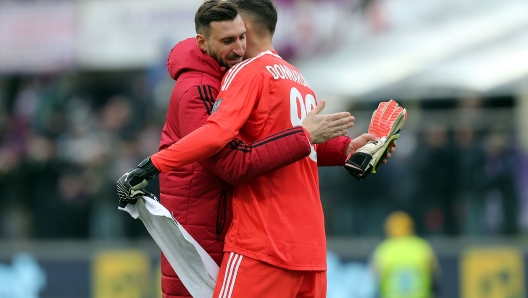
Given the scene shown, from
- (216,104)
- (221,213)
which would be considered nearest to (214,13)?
(216,104)

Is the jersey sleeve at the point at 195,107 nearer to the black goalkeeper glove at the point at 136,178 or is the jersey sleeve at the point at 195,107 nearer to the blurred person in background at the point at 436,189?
the black goalkeeper glove at the point at 136,178

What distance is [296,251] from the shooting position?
4.24 metres

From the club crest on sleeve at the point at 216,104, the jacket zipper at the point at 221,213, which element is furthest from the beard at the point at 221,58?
the jacket zipper at the point at 221,213

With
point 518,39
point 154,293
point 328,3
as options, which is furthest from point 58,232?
point 518,39

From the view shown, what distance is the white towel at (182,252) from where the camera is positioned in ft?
14.1

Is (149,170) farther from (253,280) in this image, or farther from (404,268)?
(404,268)

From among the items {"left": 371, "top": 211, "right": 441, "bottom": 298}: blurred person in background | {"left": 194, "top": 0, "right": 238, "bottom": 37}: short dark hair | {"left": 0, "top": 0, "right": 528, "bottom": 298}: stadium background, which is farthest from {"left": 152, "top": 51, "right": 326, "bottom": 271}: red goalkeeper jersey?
{"left": 0, "top": 0, "right": 528, "bottom": 298}: stadium background

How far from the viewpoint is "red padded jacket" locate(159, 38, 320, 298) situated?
4.13 m

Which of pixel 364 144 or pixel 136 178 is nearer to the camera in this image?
pixel 136 178

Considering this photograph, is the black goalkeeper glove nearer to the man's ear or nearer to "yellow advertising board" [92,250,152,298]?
the man's ear

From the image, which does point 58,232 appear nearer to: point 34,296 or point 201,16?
point 34,296

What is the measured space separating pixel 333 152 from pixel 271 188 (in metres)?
0.56

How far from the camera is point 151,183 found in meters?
12.0

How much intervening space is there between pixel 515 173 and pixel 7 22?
9.39 meters
